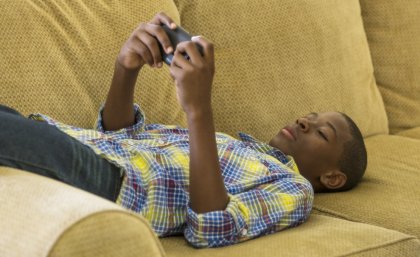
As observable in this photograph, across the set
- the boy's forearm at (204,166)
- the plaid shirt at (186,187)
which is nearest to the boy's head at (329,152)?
the plaid shirt at (186,187)

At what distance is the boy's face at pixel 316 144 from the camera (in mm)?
1900

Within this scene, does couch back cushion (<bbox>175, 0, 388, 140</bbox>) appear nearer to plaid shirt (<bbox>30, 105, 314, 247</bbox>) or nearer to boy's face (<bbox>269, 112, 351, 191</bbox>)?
boy's face (<bbox>269, 112, 351, 191</bbox>)

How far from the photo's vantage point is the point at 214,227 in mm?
1459

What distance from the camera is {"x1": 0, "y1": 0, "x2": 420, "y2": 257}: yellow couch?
1.07 metres

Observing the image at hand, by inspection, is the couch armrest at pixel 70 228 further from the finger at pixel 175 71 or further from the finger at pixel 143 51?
the finger at pixel 143 51

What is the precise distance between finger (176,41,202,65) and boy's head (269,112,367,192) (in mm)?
589

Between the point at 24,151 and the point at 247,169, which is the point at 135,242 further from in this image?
the point at 247,169

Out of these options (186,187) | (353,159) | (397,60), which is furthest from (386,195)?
(397,60)

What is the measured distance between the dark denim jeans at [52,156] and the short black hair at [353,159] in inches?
25.4

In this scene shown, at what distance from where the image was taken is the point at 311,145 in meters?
1.90

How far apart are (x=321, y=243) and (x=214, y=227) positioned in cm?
21

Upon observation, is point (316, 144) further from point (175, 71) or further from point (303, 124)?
point (175, 71)

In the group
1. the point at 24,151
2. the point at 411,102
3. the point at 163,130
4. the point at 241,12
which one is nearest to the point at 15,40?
the point at 163,130

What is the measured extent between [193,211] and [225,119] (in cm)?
65
